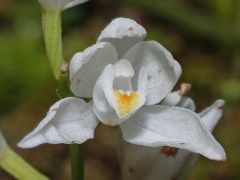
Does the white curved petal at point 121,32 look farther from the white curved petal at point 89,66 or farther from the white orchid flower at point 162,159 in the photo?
the white orchid flower at point 162,159

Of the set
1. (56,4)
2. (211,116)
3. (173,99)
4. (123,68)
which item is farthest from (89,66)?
(211,116)

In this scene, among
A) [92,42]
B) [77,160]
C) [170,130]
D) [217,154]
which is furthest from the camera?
[92,42]

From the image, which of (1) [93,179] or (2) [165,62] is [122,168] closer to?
(2) [165,62]

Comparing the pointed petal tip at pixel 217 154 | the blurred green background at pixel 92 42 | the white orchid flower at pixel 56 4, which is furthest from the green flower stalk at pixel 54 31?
the blurred green background at pixel 92 42

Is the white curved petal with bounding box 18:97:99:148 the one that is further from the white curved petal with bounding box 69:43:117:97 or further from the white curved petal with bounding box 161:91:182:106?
the white curved petal with bounding box 161:91:182:106

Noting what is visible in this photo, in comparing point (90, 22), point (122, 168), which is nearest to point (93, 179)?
point (90, 22)

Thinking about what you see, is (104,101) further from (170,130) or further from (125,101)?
(170,130)
